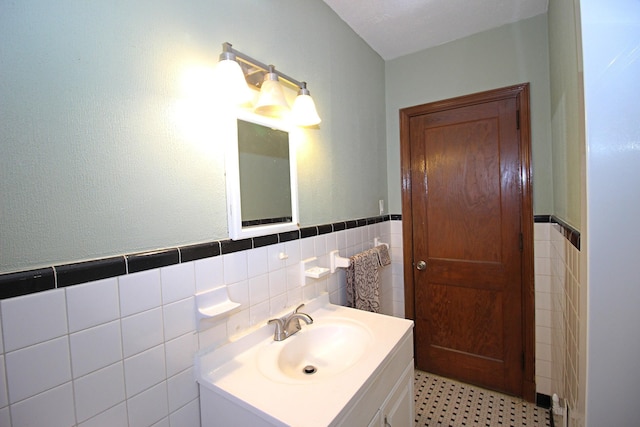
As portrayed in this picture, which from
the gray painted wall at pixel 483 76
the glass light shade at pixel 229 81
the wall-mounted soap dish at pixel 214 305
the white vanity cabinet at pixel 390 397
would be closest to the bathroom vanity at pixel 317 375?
the white vanity cabinet at pixel 390 397

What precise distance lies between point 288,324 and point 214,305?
0.37 meters

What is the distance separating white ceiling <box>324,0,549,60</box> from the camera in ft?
5.28

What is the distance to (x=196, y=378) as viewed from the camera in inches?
36.7

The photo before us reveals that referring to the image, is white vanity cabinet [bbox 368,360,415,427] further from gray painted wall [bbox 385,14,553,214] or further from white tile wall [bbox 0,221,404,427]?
gray painted wall [bbox 385,14,553,214]

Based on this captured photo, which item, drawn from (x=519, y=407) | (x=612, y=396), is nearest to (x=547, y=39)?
(x=612, y=396)

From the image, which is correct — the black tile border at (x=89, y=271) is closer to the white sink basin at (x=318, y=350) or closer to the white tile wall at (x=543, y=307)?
the white sink basin at (x=318, y=350)

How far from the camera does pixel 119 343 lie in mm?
751

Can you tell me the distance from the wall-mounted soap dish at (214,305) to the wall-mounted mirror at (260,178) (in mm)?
212

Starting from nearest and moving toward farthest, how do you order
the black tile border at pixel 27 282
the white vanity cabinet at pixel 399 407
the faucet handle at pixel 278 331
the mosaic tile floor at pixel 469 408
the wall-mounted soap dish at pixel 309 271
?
the black tile border at pixel 27 282 → the white vanity cabinet at pixel 399 407 → the faucet handle at pixel 278 331 → the wall-mounted soap dish at pixel 309 271 → the mosaic tile floor at pixel 469 408

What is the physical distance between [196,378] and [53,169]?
2.44ft

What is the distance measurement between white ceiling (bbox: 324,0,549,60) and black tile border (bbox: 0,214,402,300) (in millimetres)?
1470

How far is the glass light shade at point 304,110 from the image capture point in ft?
4.07

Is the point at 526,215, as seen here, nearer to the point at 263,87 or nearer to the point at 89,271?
the point at 263,87

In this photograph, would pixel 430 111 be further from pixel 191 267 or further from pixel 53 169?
pixel 53 169
